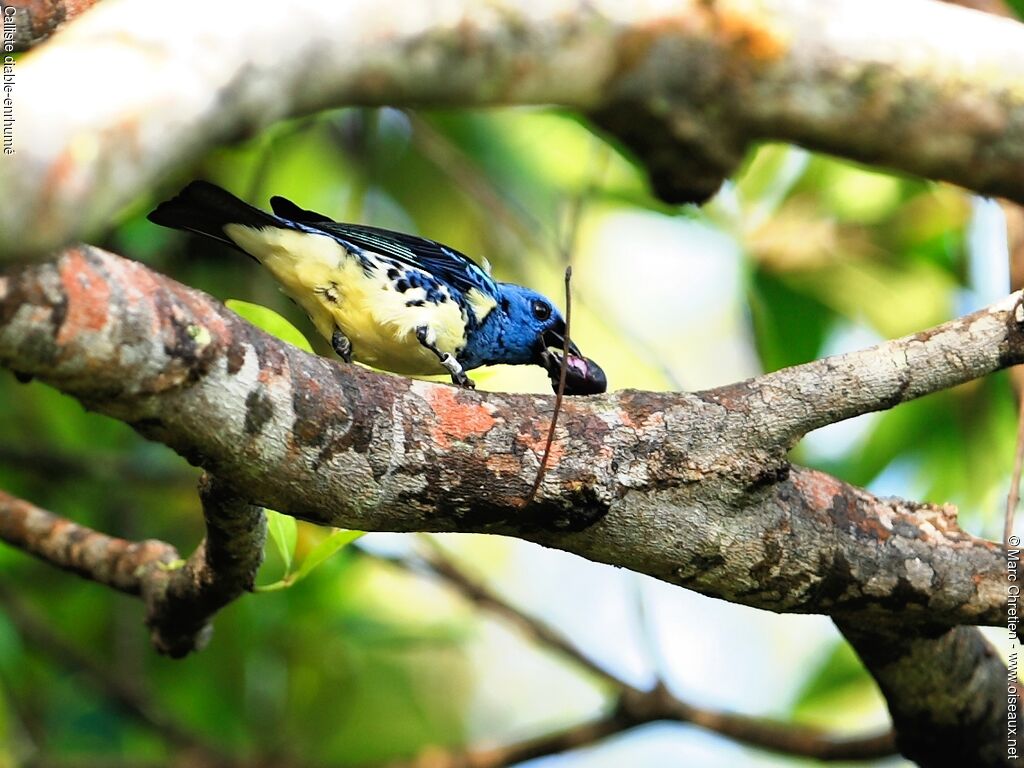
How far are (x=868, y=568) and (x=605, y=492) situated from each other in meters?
0.61

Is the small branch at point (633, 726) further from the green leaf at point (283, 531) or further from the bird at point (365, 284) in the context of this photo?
the green leaf at point (283, 531)

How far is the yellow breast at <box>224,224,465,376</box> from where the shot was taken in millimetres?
3557

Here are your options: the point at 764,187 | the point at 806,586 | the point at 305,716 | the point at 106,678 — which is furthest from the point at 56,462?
the point at 806,586

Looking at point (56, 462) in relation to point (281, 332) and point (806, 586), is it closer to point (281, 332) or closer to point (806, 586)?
point (281, 332)

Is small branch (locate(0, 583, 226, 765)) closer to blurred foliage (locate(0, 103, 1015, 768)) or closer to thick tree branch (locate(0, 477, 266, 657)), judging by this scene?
blurred foliage (locate(0, 103, 1015, 768))

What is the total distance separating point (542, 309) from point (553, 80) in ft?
7.81

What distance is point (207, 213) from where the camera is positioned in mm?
3371

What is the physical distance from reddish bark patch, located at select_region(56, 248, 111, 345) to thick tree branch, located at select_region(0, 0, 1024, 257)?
0.38 metres

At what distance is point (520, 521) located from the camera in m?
2.23

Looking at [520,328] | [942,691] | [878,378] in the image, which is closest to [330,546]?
[878,378]

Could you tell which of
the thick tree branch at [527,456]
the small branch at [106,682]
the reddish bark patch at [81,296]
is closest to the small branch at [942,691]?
the thick tree branch at [527,456]

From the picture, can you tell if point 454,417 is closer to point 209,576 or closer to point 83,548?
point 209,576

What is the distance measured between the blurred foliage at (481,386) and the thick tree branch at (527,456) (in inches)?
78.4

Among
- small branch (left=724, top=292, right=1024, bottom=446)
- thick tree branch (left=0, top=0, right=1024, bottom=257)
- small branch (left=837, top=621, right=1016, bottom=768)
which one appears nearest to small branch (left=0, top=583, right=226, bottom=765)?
small branch (left=837, top=621, right=1016, bottom=768)
